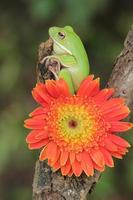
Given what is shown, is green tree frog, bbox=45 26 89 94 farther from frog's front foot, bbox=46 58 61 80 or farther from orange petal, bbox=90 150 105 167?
orange petal, bbox=90 150 105 167

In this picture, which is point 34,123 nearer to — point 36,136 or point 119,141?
point 36,136

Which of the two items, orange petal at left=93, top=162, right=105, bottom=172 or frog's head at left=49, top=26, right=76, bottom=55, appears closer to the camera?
orange petal at left=93, top=162, right=105, bottom=172

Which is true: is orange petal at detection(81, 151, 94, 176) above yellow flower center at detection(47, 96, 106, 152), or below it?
below

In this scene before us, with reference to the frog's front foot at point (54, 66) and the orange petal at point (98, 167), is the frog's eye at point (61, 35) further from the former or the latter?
the orange petal at point (98, 167)

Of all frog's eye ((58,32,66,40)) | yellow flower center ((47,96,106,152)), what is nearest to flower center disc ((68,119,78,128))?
yellow flower center ((47,96,106,152))

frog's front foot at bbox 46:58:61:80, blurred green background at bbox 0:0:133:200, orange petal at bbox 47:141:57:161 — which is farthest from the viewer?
blurred green background at bbox 0:0:133:200

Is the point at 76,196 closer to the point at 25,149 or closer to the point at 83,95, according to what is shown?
the point at 83,95

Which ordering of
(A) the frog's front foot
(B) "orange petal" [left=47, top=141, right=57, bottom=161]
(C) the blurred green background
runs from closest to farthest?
(B) "orange petal" [left=47, top=141, right=57, bottom=161] < (A) the frog's front foot < (C) the blurred green background

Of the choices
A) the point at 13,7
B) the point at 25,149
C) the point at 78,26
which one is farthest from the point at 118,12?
the point at 25,149
